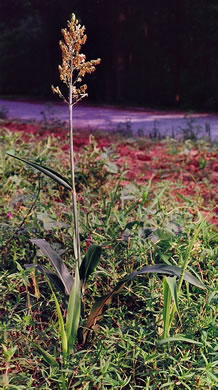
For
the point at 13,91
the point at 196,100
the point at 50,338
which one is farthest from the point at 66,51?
the point at 13,91

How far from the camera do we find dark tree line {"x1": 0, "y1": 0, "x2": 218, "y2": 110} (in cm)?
1450

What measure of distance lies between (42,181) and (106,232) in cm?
113

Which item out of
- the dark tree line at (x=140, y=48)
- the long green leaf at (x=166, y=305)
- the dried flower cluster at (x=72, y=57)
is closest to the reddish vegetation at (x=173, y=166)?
the long green leaf at (x=166, y=305)

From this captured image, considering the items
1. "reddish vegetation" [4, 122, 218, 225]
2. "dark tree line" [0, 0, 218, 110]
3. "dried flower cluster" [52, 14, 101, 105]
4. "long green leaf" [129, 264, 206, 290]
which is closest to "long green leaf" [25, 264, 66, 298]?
"long green leaf" [129, 264, 206, 290]

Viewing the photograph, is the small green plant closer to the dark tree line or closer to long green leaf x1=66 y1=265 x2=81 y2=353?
long green leaf x1=66 y1=265 x2=81 y2=353

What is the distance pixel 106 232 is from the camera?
254cm

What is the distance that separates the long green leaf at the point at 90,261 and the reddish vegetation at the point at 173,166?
4.75 feet

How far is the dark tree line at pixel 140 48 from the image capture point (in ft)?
47.6

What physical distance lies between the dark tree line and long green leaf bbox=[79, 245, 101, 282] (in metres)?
12.3

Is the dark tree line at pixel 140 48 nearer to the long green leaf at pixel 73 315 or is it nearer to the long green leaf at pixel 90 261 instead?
the long green leaf at pixel 90 261

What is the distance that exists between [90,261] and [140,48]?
1507 cm

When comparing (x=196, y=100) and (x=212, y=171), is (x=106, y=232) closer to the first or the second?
(x=212, y=171)

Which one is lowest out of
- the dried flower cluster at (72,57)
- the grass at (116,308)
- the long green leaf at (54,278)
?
the grass at (116,308)

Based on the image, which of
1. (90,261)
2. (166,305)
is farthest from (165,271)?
(90,261)
